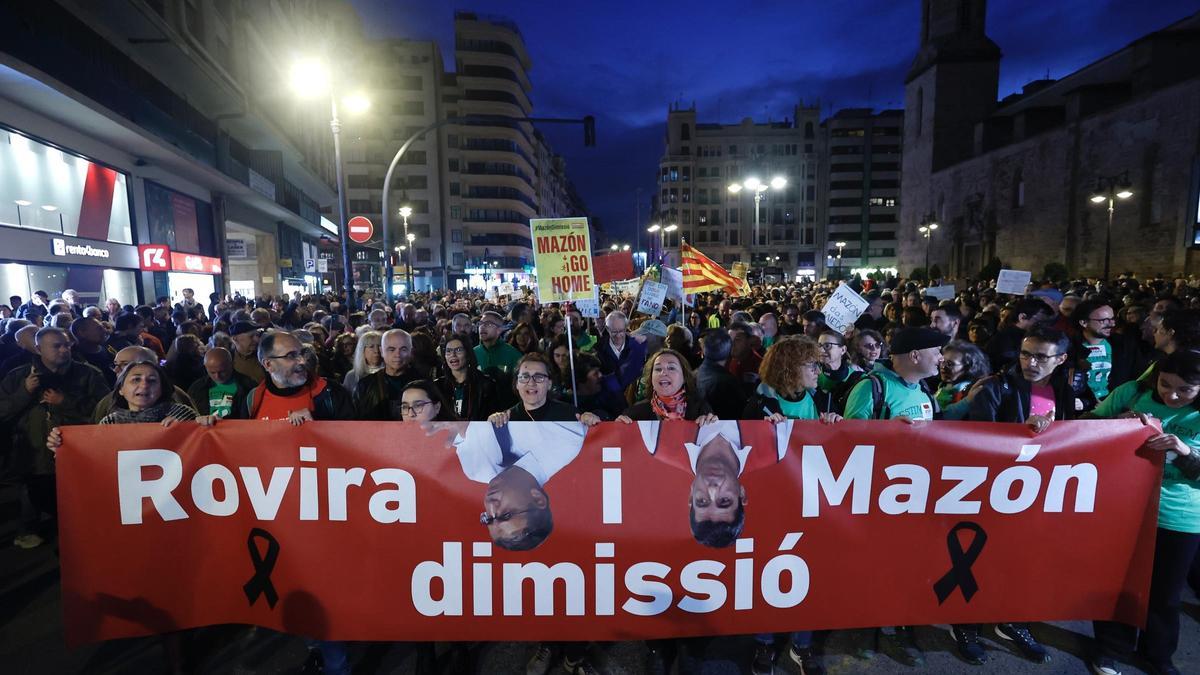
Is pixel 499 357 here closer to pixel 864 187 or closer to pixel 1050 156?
pixel 1050 156

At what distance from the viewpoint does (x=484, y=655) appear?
3693 mm

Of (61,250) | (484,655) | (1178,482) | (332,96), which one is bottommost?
(484,655)

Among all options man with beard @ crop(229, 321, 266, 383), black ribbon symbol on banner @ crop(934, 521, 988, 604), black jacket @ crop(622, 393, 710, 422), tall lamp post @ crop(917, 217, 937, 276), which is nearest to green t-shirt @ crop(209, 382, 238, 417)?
man with beard @ crop(229, 321, 266, 383)

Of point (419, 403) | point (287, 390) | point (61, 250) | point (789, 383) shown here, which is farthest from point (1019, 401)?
point (61, 250)

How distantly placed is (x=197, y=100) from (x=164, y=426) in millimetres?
25691

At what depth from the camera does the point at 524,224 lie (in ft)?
260

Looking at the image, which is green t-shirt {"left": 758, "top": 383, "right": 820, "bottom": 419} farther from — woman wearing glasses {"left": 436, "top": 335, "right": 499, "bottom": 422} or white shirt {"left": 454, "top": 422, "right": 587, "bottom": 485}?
woman wearing glasses {"left": 436, "top": 335, "right": 499, "bottom": 422}

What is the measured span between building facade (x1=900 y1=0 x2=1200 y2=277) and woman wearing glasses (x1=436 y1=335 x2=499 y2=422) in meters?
36.8

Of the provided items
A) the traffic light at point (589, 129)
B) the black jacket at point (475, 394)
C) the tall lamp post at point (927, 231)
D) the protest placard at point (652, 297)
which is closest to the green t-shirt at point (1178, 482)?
the black jacket at point (475, 394)

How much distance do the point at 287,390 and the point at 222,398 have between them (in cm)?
128

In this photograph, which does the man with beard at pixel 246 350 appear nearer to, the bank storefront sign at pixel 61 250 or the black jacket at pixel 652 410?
the black jacket at pixel 652 410

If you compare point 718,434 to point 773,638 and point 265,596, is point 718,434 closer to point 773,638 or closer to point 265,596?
point 773,638

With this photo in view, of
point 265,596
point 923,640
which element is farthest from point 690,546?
point 265,596

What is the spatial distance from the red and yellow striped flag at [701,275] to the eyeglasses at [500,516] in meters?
7.15
